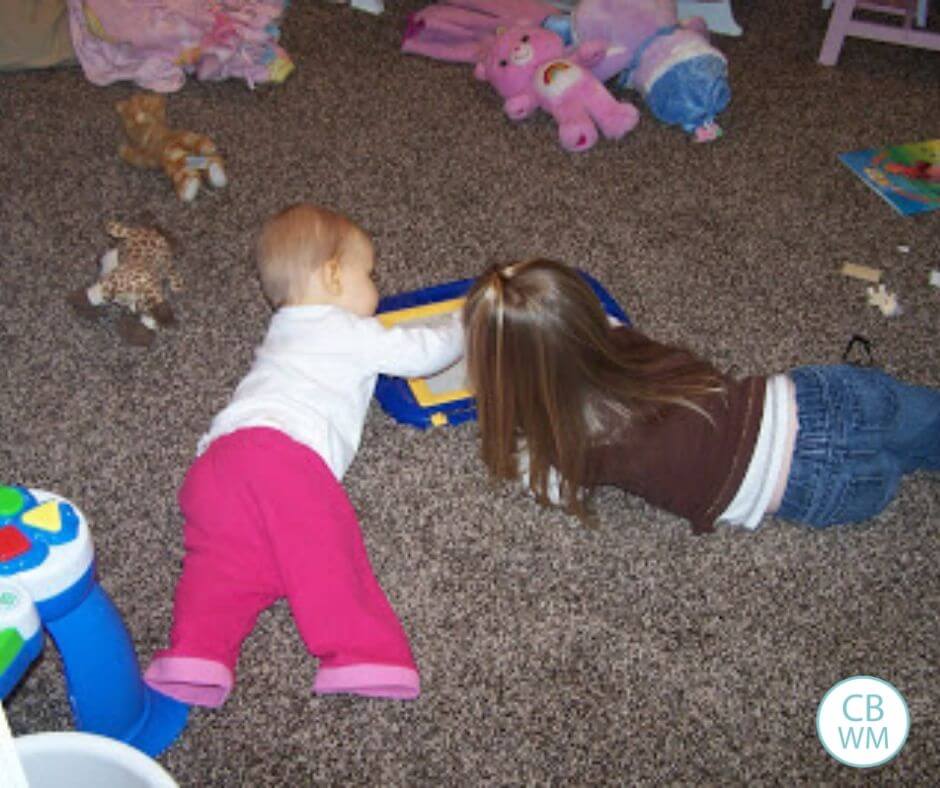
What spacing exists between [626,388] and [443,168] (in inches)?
29.2

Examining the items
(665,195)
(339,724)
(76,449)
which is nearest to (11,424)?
(76,449)

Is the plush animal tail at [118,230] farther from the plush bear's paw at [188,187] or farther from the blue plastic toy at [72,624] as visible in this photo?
the blue plastic toy at [72,624]

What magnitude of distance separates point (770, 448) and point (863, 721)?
271mm

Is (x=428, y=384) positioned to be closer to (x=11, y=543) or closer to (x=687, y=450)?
(x=687, y=450)

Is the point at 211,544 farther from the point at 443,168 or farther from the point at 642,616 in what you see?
the point at 443,168

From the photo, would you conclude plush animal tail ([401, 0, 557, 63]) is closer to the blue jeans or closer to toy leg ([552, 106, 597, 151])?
toy leg ([552, 106, 597, 151])

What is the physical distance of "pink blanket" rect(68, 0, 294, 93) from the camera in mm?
1698

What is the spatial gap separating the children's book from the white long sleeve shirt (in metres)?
0.84

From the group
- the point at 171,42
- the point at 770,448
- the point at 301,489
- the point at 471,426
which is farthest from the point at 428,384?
the point at 171,42

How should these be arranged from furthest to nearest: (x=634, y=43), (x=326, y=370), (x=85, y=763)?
(x=634, y=43) → (x=326, y=370) → (x=85, y=763)

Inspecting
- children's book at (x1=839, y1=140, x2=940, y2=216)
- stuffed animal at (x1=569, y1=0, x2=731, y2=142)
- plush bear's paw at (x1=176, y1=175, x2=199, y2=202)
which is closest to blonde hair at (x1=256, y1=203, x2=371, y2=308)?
plush bear's paw at (x1=176, y1=175, x2=199, y2=202)

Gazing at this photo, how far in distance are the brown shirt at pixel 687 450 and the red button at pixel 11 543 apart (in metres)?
0.53

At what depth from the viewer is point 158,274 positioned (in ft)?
4.32

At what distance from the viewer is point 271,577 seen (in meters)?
0.98
